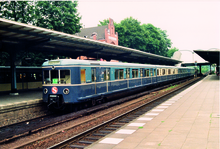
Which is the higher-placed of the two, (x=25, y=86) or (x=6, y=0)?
(x=6, y=0)

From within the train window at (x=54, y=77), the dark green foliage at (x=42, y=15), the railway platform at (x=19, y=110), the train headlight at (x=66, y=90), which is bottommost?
the railway platform at (x=19, y=110)

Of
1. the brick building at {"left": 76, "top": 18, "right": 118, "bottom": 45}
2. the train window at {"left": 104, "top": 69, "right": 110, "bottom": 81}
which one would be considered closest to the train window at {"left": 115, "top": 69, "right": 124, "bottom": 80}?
the train window at {"left": 104, "top": 69, "right": 110, "bottom": 81}

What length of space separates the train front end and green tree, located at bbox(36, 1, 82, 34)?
66.8ft

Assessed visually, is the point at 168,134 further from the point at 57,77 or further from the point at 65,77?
the point at 57,77

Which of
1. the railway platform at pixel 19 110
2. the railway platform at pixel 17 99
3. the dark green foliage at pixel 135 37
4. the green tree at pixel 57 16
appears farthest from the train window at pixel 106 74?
the dark green foliage at pixel 135 37

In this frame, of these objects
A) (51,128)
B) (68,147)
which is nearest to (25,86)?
(51,128)

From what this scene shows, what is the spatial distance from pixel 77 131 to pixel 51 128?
1344 mm

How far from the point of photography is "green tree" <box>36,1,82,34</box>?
3162cm

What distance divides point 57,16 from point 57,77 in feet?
77.1

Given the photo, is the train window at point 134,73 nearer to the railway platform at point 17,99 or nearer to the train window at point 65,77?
the railway platform at point 17,99

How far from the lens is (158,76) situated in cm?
2609

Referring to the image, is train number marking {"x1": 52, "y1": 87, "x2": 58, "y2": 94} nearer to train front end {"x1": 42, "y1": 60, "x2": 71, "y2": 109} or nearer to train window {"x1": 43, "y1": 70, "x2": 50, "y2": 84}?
train front end {"x1": 42, "y1": 60, "x2": 71, "y2": 109}

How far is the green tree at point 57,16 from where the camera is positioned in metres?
31.6

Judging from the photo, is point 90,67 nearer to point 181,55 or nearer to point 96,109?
point 96,109
